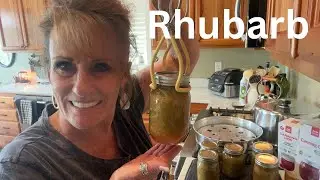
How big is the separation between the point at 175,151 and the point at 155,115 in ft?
0.94

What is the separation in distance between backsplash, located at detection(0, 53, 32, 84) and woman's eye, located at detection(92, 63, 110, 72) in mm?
2491

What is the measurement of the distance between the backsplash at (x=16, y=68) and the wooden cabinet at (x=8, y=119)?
499 millimetres

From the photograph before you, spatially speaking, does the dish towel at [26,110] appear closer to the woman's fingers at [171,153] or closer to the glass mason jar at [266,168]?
the woman's fingers at [171,153]

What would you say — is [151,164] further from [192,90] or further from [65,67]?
[192,90]

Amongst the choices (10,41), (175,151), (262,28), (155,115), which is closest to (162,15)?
(155,115)

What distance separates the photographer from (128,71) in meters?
0.75

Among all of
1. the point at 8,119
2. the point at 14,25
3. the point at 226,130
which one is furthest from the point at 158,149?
the point at 14,25

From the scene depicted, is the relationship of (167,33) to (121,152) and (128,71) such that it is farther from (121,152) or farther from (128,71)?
(121,152)

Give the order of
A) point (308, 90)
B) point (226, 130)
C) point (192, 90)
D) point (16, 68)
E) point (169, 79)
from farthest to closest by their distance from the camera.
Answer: point (16, 68), point (192, 90), point (308, 90), point (226, 130), point (169, 79)

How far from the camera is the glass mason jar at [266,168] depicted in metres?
0.55

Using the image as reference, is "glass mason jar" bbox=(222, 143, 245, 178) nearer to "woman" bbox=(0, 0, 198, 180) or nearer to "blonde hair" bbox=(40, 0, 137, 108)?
"woman" bbox=(0, 0, 198, 180)

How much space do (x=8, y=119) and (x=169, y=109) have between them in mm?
2525

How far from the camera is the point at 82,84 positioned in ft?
2.03

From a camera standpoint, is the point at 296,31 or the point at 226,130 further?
the point at 226,130
